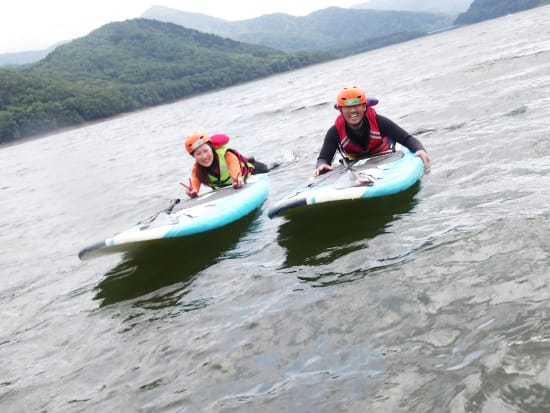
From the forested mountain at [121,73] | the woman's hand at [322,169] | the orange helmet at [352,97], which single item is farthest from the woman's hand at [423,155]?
the forested mountain at [121,73]

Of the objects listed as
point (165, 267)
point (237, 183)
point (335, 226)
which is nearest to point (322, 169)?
point (335, 226)

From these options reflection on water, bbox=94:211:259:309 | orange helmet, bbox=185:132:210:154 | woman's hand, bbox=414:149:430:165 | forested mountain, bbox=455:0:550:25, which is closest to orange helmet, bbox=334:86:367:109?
woman's hand, bbox=414:149:430:165

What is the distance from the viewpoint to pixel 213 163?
26.8 ft

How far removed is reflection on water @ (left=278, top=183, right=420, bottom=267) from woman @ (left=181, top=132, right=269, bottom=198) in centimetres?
144

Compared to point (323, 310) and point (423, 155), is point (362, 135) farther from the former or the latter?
point (323, 310)

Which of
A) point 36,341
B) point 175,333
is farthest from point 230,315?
point 36,341

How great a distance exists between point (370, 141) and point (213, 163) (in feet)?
8.03

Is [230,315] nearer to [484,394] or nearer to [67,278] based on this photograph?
[484,394]

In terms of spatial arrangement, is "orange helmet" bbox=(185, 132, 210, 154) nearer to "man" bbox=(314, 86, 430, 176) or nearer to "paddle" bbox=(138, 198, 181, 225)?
"paddle" bbox=(138, 198, 181, 225)

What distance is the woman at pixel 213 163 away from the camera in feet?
25.0

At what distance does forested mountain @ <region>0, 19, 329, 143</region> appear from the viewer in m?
76.2

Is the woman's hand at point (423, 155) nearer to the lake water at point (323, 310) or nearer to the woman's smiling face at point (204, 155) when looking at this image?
the lake water at point (323, 310)

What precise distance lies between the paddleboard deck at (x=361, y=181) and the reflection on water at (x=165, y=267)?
113 centimetres

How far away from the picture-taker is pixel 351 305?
14.3 feet
